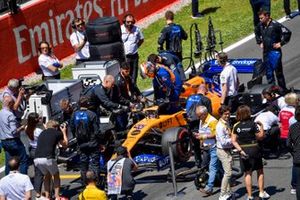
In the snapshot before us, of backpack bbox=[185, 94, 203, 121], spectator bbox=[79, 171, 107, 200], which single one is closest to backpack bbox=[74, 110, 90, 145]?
spectator bbox=[79, 171, 107, 200]

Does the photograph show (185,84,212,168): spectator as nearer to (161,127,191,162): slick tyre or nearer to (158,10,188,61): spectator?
(161,127,191,162): slick tyre

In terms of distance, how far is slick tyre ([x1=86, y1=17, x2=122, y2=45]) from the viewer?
82.4 feet

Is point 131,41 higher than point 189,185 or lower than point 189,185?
higher

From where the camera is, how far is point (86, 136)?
1958 centimetres

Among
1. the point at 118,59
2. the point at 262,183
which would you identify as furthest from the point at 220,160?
the point at 118,59

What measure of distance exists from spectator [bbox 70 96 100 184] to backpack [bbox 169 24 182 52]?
5.57 m

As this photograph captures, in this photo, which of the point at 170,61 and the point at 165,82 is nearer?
the point at 165,82

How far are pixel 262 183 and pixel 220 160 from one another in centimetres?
86

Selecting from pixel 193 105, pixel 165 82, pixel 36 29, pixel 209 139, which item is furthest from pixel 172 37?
pixel 209 139

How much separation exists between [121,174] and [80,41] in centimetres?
734

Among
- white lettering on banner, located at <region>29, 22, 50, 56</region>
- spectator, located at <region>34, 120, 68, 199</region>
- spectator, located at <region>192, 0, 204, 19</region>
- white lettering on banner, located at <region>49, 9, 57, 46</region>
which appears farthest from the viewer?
spectator, located at <region>192, 0, 204, 19</region>

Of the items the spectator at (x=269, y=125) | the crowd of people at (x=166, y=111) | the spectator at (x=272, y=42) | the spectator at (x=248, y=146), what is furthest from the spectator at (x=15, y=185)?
the spectator at (x=272, y=42)

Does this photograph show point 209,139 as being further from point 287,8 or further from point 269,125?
point 287,8

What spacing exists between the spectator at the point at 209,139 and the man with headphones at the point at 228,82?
2.25 meters
